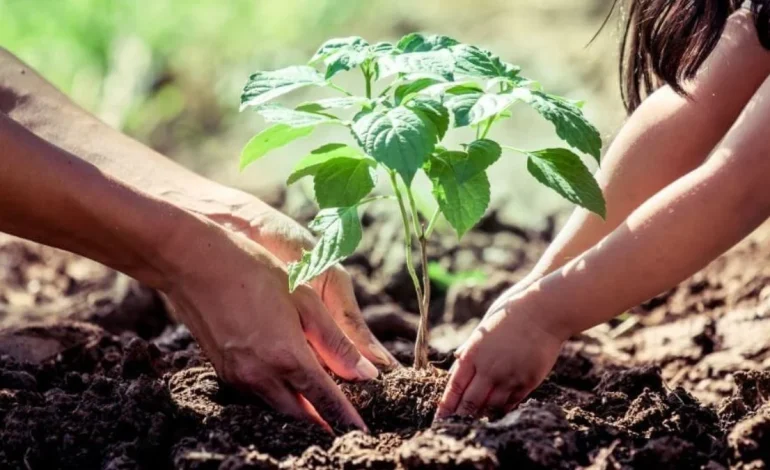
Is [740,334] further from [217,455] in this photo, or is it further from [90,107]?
[90,107]

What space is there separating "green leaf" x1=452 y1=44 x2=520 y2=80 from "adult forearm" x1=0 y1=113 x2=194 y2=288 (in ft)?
1.83

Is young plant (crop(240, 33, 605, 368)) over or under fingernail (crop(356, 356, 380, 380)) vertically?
Answer: over

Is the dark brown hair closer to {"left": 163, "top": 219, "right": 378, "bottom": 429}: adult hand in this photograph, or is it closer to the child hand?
the child hand

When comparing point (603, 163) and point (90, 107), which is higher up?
point (90, 107)

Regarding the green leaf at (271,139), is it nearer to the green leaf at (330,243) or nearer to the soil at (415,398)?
the green leaf at (330,243)

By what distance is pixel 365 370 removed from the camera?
6.82ft

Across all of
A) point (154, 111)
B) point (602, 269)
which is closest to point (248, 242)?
point (602, 269)

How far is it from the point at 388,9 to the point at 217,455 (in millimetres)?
4274

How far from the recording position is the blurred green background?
15.8ft

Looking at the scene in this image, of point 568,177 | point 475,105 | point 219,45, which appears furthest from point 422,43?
point 219,45

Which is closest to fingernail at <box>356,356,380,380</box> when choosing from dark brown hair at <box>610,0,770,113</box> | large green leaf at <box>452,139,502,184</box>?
large green leaf at <box>452,139,502,184</box>

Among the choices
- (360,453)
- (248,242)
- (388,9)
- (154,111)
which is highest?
(388,9)

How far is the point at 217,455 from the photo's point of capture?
1613 mm

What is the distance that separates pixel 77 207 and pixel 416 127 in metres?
0.63
